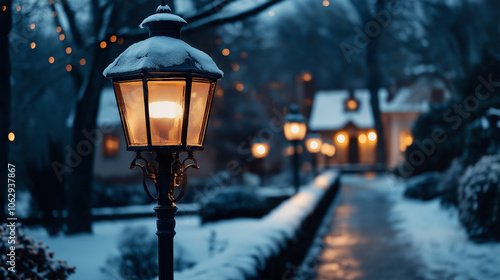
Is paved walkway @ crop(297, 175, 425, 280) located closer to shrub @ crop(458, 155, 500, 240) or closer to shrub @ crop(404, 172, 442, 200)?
shrub @ crop(458, 155, 500, 240)

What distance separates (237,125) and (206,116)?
1206 inches

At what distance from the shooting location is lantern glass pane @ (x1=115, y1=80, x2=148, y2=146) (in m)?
3.77

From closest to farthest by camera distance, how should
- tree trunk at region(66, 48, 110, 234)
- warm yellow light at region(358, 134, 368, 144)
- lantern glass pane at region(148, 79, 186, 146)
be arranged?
lantern glass pane at region(148, 79, 186, 146) < tree trunk at region(66, 48, 110, 234) < warm yellow light at region(358, 134, 368, 144)

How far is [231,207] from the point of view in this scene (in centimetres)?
1577

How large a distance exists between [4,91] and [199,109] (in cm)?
571

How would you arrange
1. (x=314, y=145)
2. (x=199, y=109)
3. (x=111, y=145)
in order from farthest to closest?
1. (x=111, y=145)
2. (x=314, y=145)
3. (x=199, y=109)

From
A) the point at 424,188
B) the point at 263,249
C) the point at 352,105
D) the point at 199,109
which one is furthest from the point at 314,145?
the point at 352,105

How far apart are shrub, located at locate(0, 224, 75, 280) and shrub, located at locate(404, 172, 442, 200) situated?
1671 centimetres

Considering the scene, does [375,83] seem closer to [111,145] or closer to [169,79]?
[111,145]

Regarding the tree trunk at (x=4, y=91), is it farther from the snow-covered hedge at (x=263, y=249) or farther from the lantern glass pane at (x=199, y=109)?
the lantern glass pane at (x=199, y=109)

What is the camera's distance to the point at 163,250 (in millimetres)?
3834

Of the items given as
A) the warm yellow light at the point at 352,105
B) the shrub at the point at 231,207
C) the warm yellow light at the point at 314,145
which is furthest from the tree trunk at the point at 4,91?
the warm yellow light at the point at 352,105

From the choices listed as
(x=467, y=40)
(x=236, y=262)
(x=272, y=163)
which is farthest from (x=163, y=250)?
(x=272, y=163)

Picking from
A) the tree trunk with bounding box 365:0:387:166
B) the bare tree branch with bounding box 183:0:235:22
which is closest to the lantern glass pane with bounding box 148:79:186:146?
the bare tree branch with bounding box 183:0:235:22
